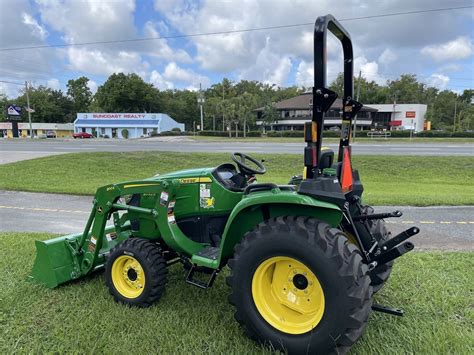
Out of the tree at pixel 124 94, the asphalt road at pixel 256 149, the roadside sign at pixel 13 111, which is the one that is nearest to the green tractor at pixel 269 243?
the asphalt road at pixel 256 149

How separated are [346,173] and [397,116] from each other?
75.2 meters

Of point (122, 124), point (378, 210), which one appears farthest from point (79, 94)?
point (378, 210)

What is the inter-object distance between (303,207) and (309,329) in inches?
33.8

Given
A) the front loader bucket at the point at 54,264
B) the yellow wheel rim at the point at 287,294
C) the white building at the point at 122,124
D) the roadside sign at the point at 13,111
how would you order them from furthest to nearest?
1. the roadside sign at the point at 13,111
2. the white building at the point at 122,124
3. the front loader bucket at the point at 54,264
4. the yellow wheel rim at the point at 287,294

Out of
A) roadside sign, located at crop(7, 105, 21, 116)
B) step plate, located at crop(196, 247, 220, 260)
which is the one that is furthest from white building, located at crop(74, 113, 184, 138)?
step plate, located at crop(196, 247, 220, 260)

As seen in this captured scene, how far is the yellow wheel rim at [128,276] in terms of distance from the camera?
3575 mm

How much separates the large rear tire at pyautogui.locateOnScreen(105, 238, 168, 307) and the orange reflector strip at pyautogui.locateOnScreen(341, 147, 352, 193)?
1803 millimetres

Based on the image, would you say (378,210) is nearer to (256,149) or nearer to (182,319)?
(182,319)

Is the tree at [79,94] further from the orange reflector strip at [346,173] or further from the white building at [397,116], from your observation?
the orange reflector strip at [346,173]

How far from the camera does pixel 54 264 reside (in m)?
3.96

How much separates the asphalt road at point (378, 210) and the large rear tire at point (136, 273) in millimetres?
3433

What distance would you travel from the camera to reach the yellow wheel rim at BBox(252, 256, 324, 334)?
274 cm

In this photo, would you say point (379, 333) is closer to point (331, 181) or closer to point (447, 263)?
point (331, 181)

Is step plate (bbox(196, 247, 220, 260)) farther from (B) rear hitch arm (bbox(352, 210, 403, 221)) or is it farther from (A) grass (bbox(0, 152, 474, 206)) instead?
(A) grass (bbox(0, 152, 474, 206))
